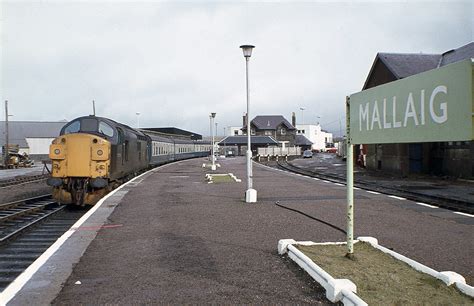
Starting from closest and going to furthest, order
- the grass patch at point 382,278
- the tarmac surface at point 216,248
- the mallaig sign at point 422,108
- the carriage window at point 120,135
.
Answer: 1. the mallaig sign at point 422,108
2. the grass patch at point 382,278
3. the tarmac surface at point 216,248
4. the carriage window at point 120,135

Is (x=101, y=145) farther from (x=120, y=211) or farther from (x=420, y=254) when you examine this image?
(x=420, y=254)

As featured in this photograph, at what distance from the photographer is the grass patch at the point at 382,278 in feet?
15.7

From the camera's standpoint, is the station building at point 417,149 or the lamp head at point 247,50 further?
the station building at point 417,149

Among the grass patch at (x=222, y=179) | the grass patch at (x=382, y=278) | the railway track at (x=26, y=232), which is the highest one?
the grass patch at (x=222, y=179)

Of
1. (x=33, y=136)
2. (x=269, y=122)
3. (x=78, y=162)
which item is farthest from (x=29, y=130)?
(x=78, y=162)

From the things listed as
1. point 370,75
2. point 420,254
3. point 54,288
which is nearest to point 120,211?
point 54,288

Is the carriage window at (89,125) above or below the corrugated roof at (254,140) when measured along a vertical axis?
below

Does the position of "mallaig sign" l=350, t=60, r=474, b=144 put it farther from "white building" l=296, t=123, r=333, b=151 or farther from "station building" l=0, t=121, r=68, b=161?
"white building" l=296, t=123, r=333, b=151

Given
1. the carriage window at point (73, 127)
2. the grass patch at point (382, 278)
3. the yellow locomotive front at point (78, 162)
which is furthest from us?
the carriage window at point (73, 127)

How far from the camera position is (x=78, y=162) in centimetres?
1448

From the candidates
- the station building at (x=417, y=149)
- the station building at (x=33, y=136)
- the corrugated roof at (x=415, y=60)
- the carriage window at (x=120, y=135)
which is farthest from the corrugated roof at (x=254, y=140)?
the carriage window at (x=120, y=135)

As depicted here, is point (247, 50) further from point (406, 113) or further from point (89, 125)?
point (406, 113)

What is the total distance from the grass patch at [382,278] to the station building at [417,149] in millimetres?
19450

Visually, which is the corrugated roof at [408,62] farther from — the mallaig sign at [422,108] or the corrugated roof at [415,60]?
the mallaig sign at [422,108]
